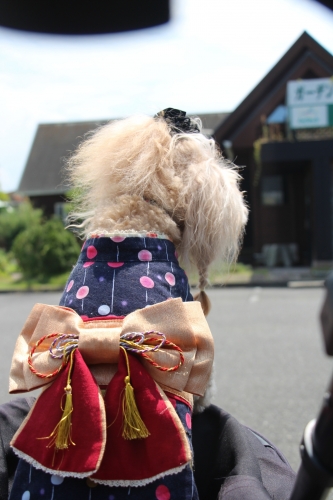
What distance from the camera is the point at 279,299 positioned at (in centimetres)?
891

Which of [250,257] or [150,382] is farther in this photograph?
[250,257]

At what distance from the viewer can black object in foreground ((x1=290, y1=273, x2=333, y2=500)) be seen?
632 millimetres

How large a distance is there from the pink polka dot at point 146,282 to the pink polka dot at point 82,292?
166 millimetres

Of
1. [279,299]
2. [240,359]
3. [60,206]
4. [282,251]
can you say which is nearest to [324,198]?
[282,251]

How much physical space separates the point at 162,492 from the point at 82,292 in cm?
59

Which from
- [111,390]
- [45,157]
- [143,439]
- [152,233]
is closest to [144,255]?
[152,233]

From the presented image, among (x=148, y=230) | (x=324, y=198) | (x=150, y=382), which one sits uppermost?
(x=324, y=198)

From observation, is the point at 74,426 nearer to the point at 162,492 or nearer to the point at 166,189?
the point at 162,492

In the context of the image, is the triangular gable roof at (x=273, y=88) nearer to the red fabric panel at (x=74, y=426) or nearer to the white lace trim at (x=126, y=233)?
the white lace trim at (x=126, y=233)

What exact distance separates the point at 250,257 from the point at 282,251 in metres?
0.95

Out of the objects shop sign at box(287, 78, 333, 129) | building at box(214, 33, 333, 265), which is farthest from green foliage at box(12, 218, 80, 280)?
shop sign at box(287, 78, 333, 129)

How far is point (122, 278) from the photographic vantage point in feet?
4.87

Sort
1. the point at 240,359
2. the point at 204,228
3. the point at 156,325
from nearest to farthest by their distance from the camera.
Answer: the point at 156,325, the point at 204,228, the point at 240,359

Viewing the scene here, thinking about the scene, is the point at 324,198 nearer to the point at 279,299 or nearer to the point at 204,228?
the point at 279,299
